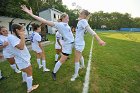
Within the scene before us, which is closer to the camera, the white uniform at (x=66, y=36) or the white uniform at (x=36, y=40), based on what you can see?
the white uniform at (x=66, y=36)

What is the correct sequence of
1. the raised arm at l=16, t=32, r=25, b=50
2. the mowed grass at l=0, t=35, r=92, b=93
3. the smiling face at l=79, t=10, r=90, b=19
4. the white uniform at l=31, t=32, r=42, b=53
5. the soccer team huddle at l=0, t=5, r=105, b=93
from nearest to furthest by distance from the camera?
the raised arm at l=16, t=32, r=25, b=50 → the soccer team huddle at l=0, t=5, r=105, b=93 → the mowed grass at l=0, t=35, r=92, b=93 → the smiling face at l=79, t=10, r=90, b=19 → the white uniform at l=31, t=32, r=42, b=53

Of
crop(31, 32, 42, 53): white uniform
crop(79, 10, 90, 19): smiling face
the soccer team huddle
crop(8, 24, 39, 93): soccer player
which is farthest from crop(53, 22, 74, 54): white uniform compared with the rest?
crop(31, 32, 42, 53): white uniform

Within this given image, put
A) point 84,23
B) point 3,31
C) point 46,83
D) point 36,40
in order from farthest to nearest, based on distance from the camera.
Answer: point 36,40, point 3,31, point 46,83, point 84,23

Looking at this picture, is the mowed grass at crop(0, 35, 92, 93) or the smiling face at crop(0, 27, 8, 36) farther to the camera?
the smiling face at crop(0, 27, 8, 36)

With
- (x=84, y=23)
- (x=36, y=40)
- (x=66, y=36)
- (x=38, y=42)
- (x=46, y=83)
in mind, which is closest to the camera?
(x=84, y=23)

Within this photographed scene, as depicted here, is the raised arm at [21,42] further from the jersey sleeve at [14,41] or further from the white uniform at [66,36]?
the white uniform at [66,36]

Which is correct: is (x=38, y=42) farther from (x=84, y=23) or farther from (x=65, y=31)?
(x=84, y=23)

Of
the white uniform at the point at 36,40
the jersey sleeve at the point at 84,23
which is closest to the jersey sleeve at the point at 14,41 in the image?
the jersey sleeve at the point at 84,23

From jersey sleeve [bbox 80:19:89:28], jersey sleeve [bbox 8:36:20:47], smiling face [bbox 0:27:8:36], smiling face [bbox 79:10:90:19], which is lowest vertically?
jersey sleeve [bbox 8:36:20:47]

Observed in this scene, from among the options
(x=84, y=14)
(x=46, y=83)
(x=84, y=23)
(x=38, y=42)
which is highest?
(x=84, y=14)

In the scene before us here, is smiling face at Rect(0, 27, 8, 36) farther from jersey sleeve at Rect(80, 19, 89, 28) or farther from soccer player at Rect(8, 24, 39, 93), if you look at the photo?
jersey sleeve at Rect(80, 19, 89, 28)

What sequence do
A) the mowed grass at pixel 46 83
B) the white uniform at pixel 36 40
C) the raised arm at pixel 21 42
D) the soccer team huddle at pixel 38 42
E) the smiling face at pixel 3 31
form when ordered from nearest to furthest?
the raised arm at pixel 21 42 → the soccer team huddle at pixel 38 42 → the mowed grass at pixel 46 83 → the smiling face at pixel 3 31 → the white uniform at pixel 36 40

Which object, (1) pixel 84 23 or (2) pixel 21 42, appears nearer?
(2) pixel 21 42

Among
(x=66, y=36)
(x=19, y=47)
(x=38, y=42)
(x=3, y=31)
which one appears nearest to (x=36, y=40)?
(x=38, y=42)
